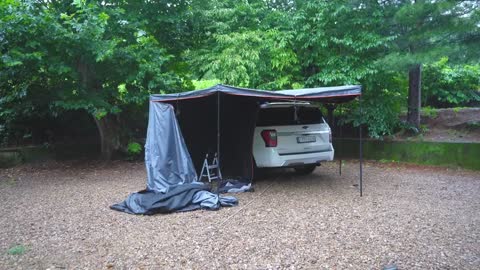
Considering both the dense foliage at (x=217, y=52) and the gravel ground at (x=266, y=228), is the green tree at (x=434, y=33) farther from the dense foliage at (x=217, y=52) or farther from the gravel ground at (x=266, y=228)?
the gravel ground at (x=266, y=228)

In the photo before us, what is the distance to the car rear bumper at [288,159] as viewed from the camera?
696 cm

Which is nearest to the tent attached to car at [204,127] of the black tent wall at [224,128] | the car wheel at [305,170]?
the black tent wall at [224,128]

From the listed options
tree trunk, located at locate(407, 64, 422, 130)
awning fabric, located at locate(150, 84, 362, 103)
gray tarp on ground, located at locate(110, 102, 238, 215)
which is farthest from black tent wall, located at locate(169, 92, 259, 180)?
tree trunk, located at locate(407, 64, 422, 130)

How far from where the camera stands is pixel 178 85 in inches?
381

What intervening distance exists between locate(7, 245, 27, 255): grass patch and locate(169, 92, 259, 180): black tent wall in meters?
3.68

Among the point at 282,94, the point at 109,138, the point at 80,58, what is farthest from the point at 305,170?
the point at 80,58

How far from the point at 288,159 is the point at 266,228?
2.42 m

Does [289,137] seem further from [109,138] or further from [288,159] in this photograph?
[109,138]

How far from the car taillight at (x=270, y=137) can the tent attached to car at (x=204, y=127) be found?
28 cm

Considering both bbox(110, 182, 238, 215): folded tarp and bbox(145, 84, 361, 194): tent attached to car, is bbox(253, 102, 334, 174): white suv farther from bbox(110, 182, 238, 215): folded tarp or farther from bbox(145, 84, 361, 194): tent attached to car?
bbox(110, 182, 238, 215): folded tarp

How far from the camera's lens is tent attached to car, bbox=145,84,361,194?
20.1 feet

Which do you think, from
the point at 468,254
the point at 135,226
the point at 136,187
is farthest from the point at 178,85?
the point at 468,254

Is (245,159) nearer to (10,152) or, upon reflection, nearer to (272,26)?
(272,26)

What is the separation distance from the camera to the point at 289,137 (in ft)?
23.2
